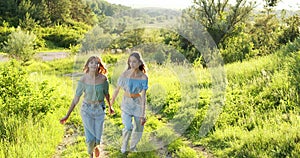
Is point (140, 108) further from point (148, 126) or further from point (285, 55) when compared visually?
point (285, 55)

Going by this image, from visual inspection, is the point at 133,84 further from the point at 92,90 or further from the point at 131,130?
the point at 131,130

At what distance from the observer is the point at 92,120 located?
16.0ft

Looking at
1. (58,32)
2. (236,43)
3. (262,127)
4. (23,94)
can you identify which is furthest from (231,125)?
(58,32)

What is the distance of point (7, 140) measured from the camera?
5.66 meters

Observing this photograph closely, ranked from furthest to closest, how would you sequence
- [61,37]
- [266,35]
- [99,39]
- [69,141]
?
[61,37], [266,35], [99,39], [69,141]

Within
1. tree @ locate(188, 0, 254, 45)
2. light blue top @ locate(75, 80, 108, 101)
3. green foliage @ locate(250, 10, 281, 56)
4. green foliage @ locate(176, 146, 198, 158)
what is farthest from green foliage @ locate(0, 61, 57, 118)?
tree @ locate(188, 0, 254, 45)

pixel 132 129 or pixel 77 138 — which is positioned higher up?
pixel 132 129

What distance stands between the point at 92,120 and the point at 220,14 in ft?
49.2

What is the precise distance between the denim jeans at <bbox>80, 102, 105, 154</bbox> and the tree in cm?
A: 1345

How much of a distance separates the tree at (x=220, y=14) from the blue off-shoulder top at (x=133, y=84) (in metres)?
13.2

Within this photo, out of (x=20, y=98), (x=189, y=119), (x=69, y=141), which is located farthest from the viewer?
(x=189, y=119)

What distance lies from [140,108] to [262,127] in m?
2.05

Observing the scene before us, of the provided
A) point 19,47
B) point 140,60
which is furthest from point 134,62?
point 19,47

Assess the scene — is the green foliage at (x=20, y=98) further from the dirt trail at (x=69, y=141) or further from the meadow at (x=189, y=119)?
the dirt trail at (x=69, y=141)
